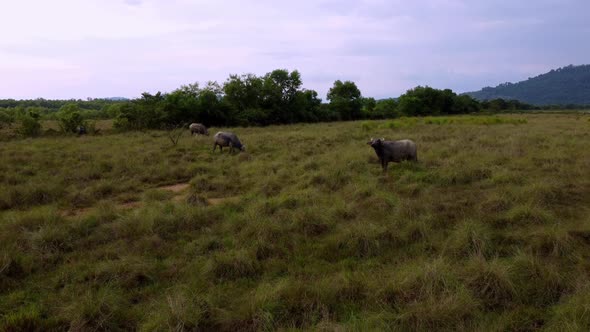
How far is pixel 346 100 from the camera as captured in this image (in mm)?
46125

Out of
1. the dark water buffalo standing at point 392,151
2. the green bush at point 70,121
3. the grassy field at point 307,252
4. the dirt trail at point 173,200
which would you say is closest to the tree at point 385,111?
the green bush at point 70,121

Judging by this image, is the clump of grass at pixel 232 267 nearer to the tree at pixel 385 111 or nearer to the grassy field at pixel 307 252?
the grassy field at pixel 307 252

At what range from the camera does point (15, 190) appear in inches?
305

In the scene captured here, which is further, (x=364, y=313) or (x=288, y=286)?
(x=288, y=286)

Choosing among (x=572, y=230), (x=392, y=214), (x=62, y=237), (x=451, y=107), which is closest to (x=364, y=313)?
(x=392, y=214)

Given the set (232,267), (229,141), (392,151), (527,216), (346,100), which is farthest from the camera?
(346,100)

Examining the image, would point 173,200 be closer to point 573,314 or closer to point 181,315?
point 181,315

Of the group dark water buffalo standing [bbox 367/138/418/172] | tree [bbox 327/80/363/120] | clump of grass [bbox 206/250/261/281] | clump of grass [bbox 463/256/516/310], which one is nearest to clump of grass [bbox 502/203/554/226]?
clump of grass [bbox 463/256/516/310]

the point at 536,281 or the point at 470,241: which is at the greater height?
the point at 470,241

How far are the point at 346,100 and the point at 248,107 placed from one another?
629 inches

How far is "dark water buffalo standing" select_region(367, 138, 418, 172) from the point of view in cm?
1031

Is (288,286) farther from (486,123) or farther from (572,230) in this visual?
(486,123)

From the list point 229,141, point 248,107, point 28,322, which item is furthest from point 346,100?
point 28,322

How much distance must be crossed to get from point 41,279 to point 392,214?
5083 mm
